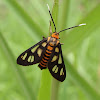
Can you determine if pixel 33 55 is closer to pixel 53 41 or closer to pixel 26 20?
pixel 53 41

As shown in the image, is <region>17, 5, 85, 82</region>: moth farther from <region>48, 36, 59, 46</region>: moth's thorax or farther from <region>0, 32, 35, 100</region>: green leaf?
<region>0, 32, 35, 100</region>: green leaf

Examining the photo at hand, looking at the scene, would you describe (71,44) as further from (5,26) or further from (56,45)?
(5,26)

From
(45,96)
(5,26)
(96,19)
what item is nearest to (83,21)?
(96,19)

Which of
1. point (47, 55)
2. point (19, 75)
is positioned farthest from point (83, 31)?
point (47, 55)

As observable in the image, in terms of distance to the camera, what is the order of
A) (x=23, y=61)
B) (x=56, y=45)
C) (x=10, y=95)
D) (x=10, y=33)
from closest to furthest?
1. (x=23, y=61)
2. (x=56, y=45)
3. (x=10, y=95)
4. (x=10, y=33)

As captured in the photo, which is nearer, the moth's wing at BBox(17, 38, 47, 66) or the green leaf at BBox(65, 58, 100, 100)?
the green leaf at BBox(65, 58, 100, 100)

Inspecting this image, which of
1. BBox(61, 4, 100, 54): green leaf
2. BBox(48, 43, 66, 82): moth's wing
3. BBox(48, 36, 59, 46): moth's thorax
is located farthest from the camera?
BBox(48, 36, 59, 46): moth's thorax

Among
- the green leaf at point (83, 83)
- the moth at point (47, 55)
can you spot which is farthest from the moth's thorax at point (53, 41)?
the green leaf at point (83, 83)

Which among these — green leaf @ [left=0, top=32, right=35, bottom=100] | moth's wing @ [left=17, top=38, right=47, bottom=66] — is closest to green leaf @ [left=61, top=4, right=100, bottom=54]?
green leaf @ [left=0, top=32, right=35, bottom=100]

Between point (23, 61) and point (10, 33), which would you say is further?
point (10, 33)
